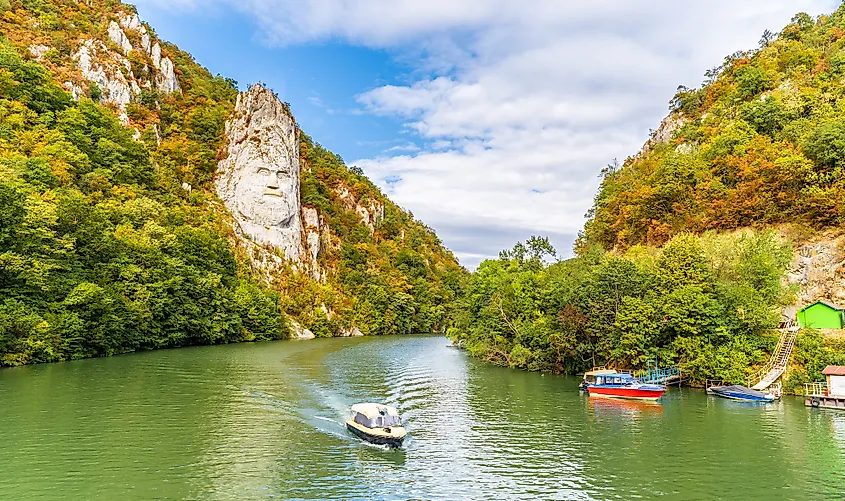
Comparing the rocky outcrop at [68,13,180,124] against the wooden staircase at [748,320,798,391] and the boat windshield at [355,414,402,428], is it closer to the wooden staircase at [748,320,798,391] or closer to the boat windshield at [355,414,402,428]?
the boat windshield at [355,414,402,428]

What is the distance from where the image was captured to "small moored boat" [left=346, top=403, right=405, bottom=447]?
73.8 ft

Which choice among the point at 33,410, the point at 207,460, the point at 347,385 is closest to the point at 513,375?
the point at 347,385

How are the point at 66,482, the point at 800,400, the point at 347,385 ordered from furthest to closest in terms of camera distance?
1. the point at 347,385
2. the point at 800,400
3. the point at 66,482

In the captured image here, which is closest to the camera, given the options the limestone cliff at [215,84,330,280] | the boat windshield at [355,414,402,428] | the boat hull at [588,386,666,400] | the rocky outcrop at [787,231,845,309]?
the boat windshield at [355,414,402,428]

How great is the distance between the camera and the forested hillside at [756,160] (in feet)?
147

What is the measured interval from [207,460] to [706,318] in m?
31.4

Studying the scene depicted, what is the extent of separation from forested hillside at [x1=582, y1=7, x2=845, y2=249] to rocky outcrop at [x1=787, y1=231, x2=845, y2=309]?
215cm

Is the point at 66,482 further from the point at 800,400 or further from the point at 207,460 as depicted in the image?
the point at 800,400

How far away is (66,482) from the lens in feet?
55.7

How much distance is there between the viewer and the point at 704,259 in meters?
39.2

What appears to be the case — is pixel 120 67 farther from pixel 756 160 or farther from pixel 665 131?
pixel 756 160

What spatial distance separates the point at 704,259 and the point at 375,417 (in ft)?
93.3

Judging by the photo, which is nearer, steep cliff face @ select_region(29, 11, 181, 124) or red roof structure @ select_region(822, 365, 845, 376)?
red roof structure @ select_region(822, 365, 845, 376)

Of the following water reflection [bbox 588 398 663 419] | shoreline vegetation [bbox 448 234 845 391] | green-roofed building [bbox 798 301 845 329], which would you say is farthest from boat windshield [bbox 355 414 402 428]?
green-roofed building [bbox 798 301 845 329]
